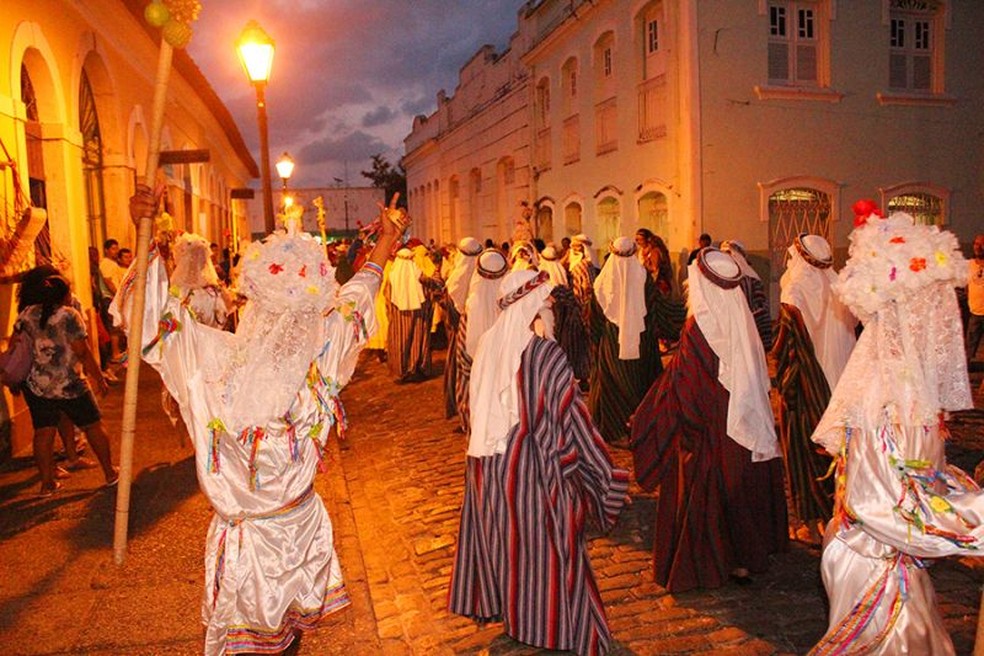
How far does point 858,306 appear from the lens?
342 centimetres

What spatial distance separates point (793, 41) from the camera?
52.0 feet

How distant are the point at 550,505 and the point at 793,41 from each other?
1463 cm

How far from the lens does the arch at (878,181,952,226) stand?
16.7m

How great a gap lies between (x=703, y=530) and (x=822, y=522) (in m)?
1.36

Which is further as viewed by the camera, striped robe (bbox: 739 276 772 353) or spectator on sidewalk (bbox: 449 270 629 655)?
striped robe (bbox: 739 276 772 353)

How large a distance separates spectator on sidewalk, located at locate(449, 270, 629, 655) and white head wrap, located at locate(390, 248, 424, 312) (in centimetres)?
801

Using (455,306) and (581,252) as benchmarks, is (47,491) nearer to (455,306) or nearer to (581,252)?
(455,306)

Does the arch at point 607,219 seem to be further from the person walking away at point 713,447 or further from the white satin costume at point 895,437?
the white satin costume at point 895,437

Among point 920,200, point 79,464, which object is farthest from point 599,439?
point 920,200

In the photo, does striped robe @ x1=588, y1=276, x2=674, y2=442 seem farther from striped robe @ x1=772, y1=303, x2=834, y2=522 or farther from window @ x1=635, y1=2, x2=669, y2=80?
window @ x1=635, y1=2, x2=669, y2=80

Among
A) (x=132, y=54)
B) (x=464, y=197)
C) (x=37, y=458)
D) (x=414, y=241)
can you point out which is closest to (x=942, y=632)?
(x=37, y=458)

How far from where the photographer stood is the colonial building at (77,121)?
8141 mm

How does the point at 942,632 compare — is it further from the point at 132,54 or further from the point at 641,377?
the point at 132,54

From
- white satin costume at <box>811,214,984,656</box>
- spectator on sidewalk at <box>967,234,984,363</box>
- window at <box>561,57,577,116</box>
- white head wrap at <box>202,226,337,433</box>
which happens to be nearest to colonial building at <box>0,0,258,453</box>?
white head wrap at <box>202,226,337,433</box>
